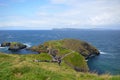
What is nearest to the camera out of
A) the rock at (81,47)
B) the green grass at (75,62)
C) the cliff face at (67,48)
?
the green grass at (75,62)

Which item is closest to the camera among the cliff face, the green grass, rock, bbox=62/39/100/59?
the green grass

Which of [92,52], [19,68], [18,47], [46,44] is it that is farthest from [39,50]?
[19,68]

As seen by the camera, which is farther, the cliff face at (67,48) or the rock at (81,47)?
the rock at (81,47)

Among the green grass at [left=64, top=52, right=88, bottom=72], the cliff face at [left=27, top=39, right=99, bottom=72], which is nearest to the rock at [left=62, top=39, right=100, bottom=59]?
the cliff face at [left=27, top=39, right=99, bottom=72]

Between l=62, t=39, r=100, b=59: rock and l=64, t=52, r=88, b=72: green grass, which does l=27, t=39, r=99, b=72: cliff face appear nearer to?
l=62, t=39, r=100, b=59: rock

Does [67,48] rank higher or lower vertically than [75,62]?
higher

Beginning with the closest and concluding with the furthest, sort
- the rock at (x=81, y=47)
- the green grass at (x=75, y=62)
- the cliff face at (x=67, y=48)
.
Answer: the green grass at (x=75, y=62) < the cliff face at (x=67, y=48) < the rock at (x=81, y=47)

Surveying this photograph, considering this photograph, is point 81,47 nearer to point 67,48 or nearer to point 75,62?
point 67,48

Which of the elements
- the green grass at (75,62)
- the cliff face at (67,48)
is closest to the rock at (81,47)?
the cliff face at (67,48)

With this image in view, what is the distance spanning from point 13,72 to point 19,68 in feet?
2.74

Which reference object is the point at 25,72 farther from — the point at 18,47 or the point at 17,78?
the point at 18,47

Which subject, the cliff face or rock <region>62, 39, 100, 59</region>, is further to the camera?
rock <region>62, 39, 100, 59</region>

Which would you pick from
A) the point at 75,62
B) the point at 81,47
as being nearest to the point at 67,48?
the point at 81,47

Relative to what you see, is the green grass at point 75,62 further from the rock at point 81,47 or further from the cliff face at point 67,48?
the rock at point 81,47
